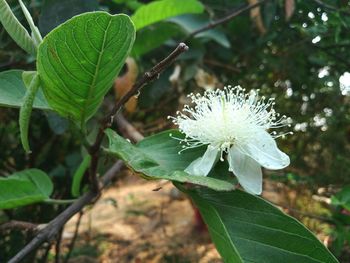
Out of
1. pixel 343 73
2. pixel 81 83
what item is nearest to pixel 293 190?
pixel 343 73

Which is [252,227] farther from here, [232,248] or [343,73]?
[343,73]

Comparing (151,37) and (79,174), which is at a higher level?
(151,37)

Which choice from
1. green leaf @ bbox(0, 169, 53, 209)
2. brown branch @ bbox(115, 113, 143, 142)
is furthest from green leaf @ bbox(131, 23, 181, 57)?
green leaf @ bbox(0, 169, 53, 209)

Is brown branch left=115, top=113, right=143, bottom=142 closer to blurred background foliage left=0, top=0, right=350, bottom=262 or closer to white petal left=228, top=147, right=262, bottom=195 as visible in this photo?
blurred background foliage left=0, top=0, right=350, bottom=262

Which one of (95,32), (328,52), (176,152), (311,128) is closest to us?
(95,32)

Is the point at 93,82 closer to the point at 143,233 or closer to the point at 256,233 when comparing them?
the point at 256,233

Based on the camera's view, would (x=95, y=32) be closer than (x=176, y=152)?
Yes

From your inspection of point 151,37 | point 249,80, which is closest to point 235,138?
point 151,37
